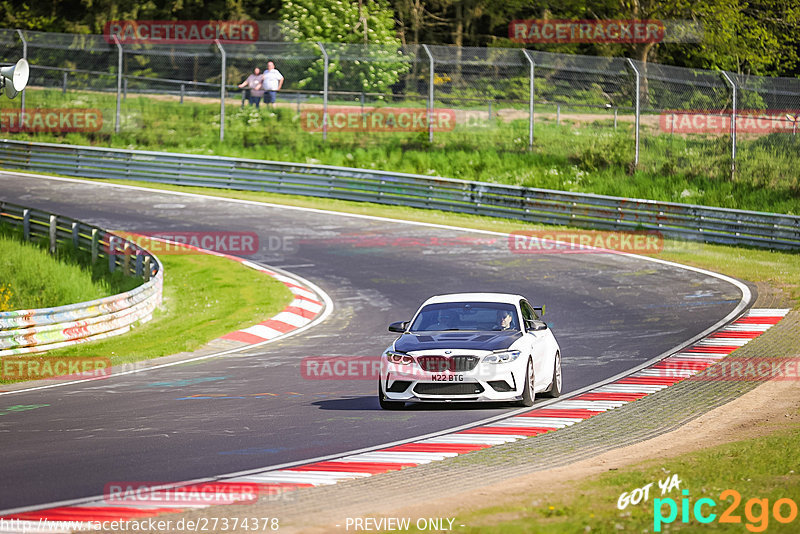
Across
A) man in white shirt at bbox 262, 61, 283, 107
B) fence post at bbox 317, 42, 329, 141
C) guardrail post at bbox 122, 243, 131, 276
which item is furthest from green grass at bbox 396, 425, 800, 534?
man in white shirt at bbox 262, 61, 283, 107

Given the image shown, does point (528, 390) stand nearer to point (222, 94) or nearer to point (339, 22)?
point (222, 94)

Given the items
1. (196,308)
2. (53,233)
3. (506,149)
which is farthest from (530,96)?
(196,308)

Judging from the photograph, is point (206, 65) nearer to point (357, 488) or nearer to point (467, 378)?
point (467, 378)

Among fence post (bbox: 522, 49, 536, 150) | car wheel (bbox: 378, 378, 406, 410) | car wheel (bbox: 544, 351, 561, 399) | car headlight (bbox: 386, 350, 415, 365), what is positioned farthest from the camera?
fence post (bbox: 522, 49, 536, 150)

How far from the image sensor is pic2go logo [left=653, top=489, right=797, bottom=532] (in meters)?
7.14

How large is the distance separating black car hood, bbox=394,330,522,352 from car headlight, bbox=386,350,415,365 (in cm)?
6

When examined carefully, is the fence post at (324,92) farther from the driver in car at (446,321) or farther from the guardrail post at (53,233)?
the driver in car at (446,321)

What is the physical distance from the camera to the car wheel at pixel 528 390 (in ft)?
40.9

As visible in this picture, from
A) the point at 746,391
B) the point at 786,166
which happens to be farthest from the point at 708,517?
the point at 786,166

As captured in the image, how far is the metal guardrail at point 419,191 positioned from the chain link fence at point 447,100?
7.20 feet

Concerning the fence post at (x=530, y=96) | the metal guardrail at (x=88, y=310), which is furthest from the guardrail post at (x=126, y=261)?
the fence post at (x=530, y=96)

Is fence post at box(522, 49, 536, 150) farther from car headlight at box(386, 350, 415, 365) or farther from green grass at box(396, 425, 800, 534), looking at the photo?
green grass at box(396, 425, 800, 534)

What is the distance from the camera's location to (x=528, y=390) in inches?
493

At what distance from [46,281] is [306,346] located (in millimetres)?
7675
